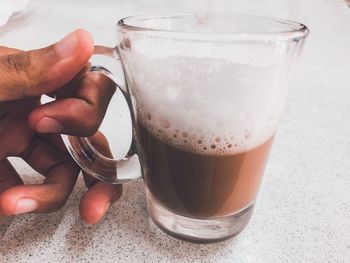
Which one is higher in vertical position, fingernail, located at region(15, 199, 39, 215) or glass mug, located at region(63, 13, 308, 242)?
glass mug, located at region(63, 13, 308, 242)

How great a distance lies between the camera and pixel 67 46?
1.04ft

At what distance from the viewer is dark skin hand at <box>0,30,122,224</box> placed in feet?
1.04

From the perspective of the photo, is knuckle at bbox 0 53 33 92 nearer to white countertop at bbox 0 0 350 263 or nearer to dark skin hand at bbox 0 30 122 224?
dark skin hand at bbox 0 30 122 224

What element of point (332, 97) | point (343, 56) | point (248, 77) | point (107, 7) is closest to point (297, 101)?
point (332, 97)

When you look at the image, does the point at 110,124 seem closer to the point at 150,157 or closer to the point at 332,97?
the point at 150,157

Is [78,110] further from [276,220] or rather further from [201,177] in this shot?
[276,220]

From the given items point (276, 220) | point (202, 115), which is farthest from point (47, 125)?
point (276, 220)

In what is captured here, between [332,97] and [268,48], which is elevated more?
[268,48]

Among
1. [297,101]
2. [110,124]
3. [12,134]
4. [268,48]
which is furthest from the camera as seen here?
[297,101]

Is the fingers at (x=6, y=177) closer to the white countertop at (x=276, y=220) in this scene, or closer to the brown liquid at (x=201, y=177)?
the white countertop at (x=276, y=220)

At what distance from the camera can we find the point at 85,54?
325 millimetres

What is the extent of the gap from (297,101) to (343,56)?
311mm

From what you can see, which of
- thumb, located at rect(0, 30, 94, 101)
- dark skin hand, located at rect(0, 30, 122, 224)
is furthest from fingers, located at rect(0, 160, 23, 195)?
thumb, located at rect(0, 30, 94, 101)

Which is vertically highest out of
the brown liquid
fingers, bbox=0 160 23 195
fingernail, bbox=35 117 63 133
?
fingernail, bbox=35 117 63 133
